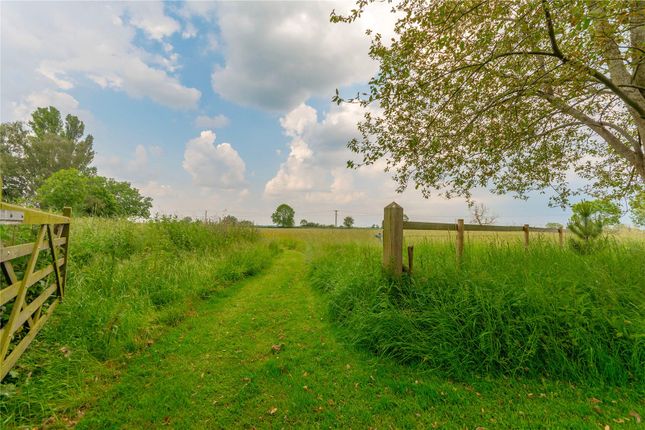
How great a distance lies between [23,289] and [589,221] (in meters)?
9.88

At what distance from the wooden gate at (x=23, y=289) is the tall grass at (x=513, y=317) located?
345 centimetres

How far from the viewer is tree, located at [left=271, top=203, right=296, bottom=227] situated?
170ft

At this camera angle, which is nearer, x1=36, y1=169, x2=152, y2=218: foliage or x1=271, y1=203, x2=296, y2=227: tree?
x1=36, y1=169, x2=152, y2=218: foliage

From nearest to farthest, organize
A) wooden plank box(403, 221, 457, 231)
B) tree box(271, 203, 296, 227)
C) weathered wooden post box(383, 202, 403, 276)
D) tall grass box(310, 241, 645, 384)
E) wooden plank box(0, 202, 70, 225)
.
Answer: wooden plank box(0, 202, 70, 225)
tall grass box(310, 241, 645, 384)
weathered wooden post box(383, 202, 403, 276)
wooden plank box(403, 221, 457, 231)
tree box(271, 203, 296, 227)

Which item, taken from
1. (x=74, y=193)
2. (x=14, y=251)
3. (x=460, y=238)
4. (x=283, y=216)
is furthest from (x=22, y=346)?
(x=283, y=216)

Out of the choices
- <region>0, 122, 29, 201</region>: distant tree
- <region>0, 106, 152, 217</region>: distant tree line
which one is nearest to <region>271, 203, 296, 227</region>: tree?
<region>0, 106, 152, 217</region>: distant tree line

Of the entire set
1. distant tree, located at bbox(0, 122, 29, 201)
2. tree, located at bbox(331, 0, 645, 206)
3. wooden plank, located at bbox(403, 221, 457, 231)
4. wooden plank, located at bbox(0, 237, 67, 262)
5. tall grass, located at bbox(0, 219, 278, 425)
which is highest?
distant tree, located at bbox(0, 122, 29, 201)

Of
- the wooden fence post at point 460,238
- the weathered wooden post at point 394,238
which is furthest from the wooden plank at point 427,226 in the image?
the weathered wooden post at point 394,238

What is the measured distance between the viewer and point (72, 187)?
2139 cm

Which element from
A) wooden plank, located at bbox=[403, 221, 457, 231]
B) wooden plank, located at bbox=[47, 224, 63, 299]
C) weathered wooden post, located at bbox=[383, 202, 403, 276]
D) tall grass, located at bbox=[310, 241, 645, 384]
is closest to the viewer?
tall grass, located at bbox=[310, 241, 645, 384]

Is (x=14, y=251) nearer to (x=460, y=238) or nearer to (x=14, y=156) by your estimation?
(x=460, y=238)

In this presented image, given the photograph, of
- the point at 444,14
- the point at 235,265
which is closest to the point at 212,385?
the point at 235,265

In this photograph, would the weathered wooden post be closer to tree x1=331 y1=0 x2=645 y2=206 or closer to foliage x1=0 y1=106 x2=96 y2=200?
tree x1=331 y1=0 x2=645 y2=206

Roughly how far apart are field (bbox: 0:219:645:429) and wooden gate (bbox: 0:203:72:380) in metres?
0.19
